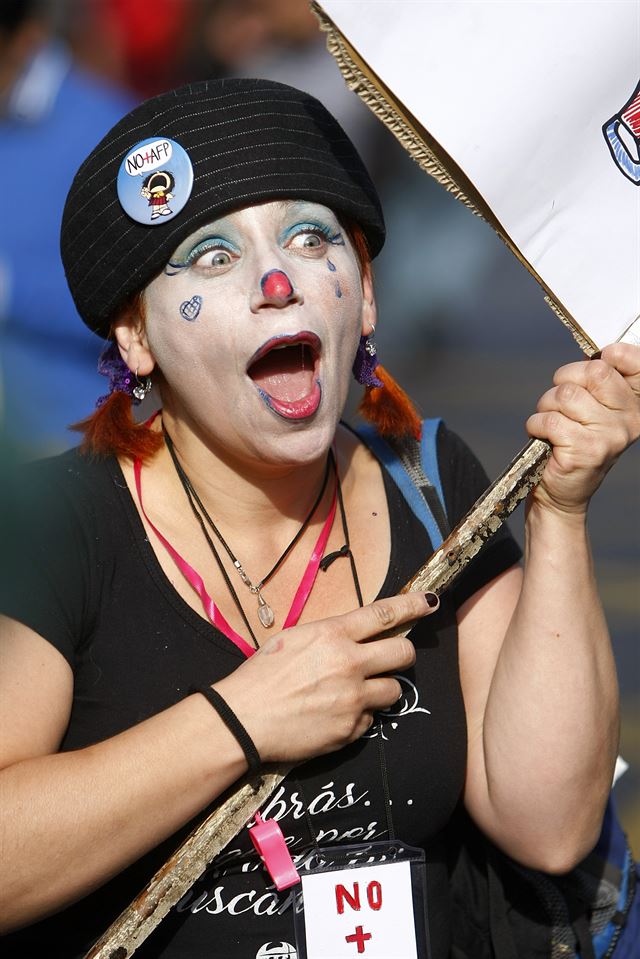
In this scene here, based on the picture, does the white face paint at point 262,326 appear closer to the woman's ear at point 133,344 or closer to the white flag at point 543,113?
the woman's ear at point 133,344

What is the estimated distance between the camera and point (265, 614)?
2.28 metres

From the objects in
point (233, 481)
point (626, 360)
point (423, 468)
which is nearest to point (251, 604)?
point (233, 481)

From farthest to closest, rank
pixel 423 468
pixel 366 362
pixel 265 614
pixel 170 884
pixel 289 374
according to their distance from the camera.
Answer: pixel 423 468
pixel 366 362
pixel 265 614
pixel 289 374
pixel 170 884

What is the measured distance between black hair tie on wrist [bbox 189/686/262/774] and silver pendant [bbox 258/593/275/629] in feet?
1.10

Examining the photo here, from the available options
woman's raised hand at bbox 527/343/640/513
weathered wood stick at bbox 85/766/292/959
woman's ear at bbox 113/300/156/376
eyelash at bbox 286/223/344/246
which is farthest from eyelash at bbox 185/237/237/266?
weathered wood stick at bbox 85/766/292/959

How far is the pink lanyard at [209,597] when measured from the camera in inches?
86.2

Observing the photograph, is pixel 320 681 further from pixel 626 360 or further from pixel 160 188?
pixel 160 188

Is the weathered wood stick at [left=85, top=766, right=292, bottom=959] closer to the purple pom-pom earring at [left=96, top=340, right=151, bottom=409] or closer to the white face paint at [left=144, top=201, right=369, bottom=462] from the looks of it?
the white face paint at [left=144, top=201, right=369, bottom=462]

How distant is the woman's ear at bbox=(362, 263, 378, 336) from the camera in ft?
7.58

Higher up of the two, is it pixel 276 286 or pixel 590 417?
pixel 276 286

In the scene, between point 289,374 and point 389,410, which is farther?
point 389,410

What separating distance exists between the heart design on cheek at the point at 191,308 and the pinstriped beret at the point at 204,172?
0.08 meters

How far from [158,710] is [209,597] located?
214 mm

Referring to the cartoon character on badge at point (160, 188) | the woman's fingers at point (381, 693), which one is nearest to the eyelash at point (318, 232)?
the cartoon character on badge at point (160, 188)
